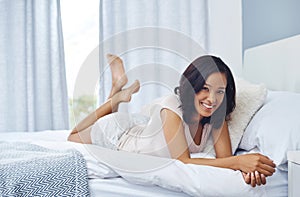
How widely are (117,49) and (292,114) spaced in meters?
1.54

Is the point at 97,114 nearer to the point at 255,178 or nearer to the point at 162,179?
the point at 162,179

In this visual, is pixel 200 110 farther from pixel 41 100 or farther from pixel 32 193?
pixel 41 100

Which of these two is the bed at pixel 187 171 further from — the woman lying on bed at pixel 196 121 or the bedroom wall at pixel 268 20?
the bedroom wall at pixel 268 20

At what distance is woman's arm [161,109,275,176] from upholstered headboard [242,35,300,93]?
1.98 ft

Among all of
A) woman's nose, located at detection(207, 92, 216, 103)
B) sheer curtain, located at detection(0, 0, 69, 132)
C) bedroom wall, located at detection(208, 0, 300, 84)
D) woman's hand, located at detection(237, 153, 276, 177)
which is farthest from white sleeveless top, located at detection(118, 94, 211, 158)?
sheer curtain, located at detection(0, 0, 69, 132)

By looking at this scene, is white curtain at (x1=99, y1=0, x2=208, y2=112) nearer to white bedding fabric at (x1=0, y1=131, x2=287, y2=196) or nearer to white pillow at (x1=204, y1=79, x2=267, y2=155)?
white pillow at (x1=204, y1=79, x2=267, y2=155)

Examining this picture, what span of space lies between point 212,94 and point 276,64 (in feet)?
2.42

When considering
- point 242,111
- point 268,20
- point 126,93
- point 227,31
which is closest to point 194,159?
point 242,111

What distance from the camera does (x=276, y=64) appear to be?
196 centimetres

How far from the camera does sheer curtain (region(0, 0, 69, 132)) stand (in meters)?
2.77

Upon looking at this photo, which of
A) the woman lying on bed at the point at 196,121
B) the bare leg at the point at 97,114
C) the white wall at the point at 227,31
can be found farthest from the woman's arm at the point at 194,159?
the white wall at the point at 227,31

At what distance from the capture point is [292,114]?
4.34 feet

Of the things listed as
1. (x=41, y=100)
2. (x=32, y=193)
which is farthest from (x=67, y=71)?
(x=32, y=193)

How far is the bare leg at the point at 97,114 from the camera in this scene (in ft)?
5.65
